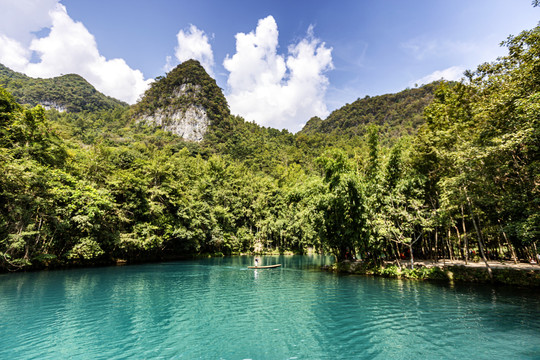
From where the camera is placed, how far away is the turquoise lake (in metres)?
Answer: 8.45

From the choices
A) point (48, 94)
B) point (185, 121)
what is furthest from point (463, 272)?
point (48, 94)

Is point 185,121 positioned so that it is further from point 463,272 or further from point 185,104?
point 463,272

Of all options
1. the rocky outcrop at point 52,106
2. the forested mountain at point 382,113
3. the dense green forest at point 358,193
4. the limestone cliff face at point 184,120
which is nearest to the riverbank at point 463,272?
the dense green forest at point 358,193

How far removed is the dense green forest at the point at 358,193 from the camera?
48.6 ft

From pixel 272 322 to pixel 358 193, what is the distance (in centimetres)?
1550

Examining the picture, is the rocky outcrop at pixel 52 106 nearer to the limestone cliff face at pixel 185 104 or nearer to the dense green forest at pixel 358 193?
the limestone cliff face at pixel 185 104

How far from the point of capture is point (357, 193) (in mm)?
23594

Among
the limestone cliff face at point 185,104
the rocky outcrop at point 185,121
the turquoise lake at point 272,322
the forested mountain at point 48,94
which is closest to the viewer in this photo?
the turquoise lake at point 272,322

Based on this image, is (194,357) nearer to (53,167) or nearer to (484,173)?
(484,173)

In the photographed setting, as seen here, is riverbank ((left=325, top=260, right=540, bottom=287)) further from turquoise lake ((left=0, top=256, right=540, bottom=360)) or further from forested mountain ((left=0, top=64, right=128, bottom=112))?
forested mountain ((left=0, top=64, right=128, bottom=112))

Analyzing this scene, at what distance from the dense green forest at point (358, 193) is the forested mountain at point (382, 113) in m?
96.1

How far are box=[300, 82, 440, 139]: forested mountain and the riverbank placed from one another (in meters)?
101

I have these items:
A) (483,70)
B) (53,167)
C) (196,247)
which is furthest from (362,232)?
(53,167)

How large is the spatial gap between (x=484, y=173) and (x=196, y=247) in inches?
1745
